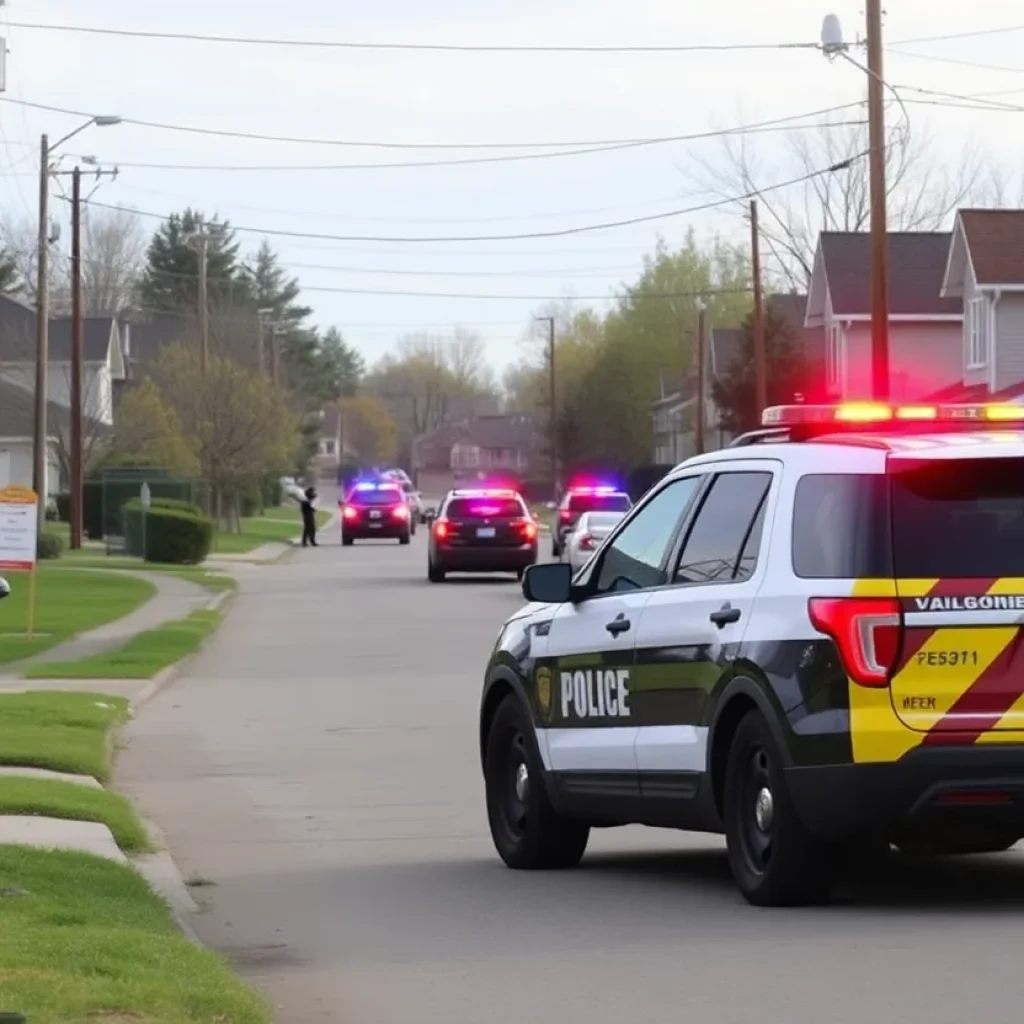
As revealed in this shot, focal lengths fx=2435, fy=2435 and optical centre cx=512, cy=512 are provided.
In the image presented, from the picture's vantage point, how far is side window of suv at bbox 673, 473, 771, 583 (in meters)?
9.48

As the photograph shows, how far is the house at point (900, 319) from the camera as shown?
6244 cm

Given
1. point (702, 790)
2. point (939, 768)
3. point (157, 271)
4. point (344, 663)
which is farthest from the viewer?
point (157, 271)

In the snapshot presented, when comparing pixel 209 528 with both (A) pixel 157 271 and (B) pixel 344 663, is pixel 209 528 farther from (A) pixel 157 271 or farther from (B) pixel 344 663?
(A) pixel 157 271

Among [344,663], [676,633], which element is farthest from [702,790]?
[344,663]

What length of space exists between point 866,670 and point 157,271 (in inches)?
4936

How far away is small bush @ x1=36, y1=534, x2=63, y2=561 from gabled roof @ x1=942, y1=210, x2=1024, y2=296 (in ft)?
67.6

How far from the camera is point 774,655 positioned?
356 inches

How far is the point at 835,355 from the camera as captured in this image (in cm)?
6397

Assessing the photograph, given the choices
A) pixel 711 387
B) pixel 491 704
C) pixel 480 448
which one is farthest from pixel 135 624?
pixel 480 448

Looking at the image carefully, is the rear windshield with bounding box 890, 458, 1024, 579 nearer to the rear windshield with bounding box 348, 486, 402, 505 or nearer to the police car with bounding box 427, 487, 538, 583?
the police car with bounding box 427, 487, 538, 583

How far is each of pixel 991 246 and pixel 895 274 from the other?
543 inches

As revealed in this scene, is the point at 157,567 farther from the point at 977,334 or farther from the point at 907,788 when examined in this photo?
the point at 907,788

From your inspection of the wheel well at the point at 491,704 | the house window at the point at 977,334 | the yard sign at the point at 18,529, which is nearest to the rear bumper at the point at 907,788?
the wheel well at the point at 491,704

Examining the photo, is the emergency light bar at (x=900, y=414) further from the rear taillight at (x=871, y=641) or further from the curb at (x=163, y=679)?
the curb at (x=163, y=679)
